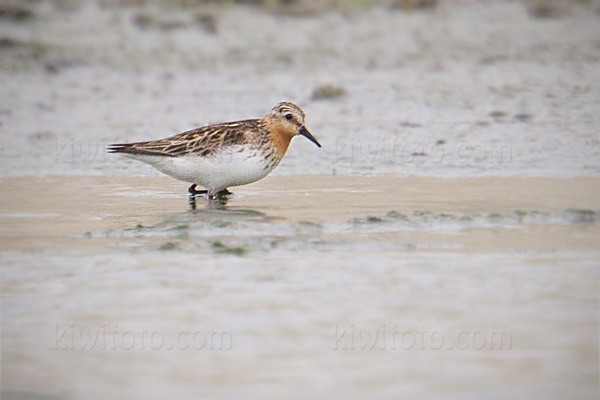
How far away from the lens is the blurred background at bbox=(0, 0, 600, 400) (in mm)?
5842

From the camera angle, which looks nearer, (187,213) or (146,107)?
(187,213)

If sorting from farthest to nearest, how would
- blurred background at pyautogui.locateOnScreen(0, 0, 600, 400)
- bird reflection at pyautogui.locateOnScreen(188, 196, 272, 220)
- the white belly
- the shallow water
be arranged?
1. the white belly
2. bird reflection at pyautogui.locateOnScreen(188, 196, 272, 220)
3. blurred background at pyautogui.locateOnScreen(0, 0, 600, 400)
4. the shallow water

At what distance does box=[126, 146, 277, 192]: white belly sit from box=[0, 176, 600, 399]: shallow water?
26 centimetres

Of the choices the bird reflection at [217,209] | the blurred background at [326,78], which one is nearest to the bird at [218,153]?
the bird reflection at [217,209]

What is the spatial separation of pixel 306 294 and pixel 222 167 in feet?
11.8

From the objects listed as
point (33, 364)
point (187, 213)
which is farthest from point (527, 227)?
point (33, 364)

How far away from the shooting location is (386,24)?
2288cm

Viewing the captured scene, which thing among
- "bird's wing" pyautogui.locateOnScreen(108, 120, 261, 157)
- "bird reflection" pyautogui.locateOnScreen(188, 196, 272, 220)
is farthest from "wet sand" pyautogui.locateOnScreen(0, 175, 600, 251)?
"bird's wing" pyautogui.locateOnScreen(108, 120, 261, 157)

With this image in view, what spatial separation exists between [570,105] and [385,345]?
33.0 ft

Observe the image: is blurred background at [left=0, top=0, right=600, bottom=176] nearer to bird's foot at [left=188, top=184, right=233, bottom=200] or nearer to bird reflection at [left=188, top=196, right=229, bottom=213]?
bird's foot at [left=188, top=184, right=233, bottom=200]

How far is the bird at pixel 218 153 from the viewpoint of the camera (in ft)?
34.4

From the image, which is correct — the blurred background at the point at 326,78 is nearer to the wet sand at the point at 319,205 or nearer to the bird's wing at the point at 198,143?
the wet sand at the point at 319,205

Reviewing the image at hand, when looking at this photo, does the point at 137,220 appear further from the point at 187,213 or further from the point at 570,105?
the point at 570,105

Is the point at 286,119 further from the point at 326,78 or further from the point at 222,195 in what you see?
the point at 326,78
